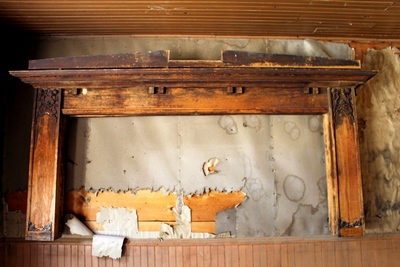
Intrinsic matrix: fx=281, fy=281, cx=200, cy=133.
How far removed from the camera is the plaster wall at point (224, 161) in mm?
2635

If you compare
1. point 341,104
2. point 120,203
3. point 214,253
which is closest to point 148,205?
point 120,203

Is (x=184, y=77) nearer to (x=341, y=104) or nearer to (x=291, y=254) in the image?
(x=341, y=104)

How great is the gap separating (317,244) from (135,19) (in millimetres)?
2621

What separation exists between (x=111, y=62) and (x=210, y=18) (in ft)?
3.18

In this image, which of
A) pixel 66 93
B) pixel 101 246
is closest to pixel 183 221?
pixel 101 246

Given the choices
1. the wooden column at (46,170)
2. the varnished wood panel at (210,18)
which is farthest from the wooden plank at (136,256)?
the varnished wood panel at (210,18)

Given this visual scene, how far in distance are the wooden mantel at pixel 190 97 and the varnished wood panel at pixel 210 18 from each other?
360 millimetres

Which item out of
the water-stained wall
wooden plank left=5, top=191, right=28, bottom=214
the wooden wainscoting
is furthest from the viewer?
the water-stained wall

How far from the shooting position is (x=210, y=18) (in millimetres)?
2541

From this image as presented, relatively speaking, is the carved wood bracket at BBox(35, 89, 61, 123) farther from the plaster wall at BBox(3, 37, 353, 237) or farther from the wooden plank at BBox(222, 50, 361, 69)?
the wooden plank at BBox(222, 50, 361, 69)

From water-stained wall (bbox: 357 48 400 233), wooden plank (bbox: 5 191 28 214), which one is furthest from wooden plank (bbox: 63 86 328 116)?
wooden plank (bbox: 5 191 28 214)

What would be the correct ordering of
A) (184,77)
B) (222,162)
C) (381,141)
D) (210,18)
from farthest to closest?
(381,141) → (222,162) → (210,18) → (184,77)

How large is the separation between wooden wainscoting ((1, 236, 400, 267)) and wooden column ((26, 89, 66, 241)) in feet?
0.58

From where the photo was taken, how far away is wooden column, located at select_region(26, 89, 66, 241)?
2428 mm
